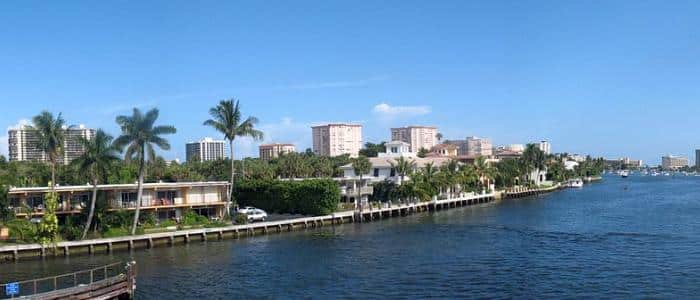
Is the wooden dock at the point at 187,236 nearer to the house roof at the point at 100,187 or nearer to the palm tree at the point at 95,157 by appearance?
the palm tree at the point at 95,157

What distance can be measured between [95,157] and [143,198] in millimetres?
11203

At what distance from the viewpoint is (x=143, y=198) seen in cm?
7450

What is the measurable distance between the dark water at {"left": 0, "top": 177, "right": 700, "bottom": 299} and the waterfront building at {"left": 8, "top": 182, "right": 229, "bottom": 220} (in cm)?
1214

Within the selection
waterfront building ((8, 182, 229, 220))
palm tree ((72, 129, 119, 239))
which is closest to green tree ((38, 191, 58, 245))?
palm tree ((72, 129, 119, 239))

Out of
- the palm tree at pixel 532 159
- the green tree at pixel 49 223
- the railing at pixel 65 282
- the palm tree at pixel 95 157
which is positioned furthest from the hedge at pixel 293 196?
the palm tree at pixel 532 159

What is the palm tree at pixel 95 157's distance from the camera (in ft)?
211

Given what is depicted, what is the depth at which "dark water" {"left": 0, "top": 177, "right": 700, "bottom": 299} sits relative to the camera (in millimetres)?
42344

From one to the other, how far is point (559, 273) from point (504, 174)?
113 meters

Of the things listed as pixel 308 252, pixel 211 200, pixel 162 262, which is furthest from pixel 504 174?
pixel 162 262

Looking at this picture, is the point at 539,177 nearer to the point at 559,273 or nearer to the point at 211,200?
the point at 211,200

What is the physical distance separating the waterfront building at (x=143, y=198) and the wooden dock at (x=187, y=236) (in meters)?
8.16

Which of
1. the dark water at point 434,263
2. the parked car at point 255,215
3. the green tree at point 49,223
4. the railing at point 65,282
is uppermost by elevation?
the green tree at point 49,223

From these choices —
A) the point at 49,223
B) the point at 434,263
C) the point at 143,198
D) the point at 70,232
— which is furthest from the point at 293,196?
the point at 434,263

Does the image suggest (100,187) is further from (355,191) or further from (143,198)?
(355,191)
